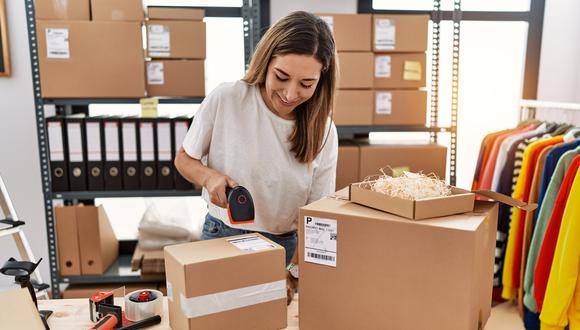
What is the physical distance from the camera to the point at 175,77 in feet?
6.79

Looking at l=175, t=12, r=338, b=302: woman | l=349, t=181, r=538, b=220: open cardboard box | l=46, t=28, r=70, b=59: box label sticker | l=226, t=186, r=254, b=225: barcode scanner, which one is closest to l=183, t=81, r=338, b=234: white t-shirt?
l=175, t=12, r=338, b=302: woman

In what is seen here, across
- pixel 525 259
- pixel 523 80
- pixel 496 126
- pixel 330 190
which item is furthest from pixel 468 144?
pixel 330 190

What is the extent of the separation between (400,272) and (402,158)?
4.38 ft

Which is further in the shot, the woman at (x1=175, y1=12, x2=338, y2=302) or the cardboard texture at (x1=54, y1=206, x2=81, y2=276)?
the cardboard texture at (x1=54, y1=206, x2=81, y2=276)

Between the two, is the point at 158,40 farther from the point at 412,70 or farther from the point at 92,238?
the point at 412,70

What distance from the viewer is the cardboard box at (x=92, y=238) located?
2.17 m

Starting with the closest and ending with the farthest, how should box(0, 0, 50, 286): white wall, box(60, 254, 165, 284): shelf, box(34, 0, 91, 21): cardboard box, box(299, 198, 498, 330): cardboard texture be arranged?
box(299, 198, 498, 330): cardboard texture → box(34, 0, 91, 21): cardboard box → box(60, 254, 165, 284): shelf → box(0, 0, 50, 286): white wall

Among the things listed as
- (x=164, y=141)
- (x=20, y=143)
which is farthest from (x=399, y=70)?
(x=20, y=143)

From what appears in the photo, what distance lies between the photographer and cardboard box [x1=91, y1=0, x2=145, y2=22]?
1.98m

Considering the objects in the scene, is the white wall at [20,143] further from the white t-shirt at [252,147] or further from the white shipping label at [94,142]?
the white t-shirt at [252,147]

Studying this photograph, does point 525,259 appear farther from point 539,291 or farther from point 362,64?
point 362,64

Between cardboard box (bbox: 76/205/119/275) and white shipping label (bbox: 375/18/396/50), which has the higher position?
white shipping label (bbox: 375/18/396/50)

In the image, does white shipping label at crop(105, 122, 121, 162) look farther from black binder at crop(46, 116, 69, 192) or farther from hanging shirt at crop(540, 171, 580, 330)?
hanging shirt at crop(540, 171, 580, 330)

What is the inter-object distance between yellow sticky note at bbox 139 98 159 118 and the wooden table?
3.67 feet
